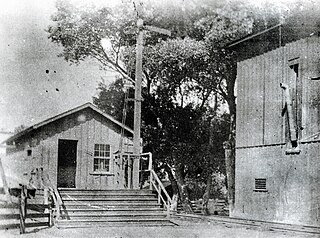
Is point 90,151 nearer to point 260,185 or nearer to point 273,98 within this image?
point 260,185

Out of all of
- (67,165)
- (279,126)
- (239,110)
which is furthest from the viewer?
(67,165)

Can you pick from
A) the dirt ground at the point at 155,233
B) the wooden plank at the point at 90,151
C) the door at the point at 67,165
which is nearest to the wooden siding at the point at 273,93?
the dirt ground at the point at 155,233

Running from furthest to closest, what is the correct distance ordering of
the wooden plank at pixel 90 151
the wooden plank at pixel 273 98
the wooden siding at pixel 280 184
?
the wooden plank at pixel 90 151 < the wooden plank at pixel 273 98 < the wooden siding at pixel 280 184

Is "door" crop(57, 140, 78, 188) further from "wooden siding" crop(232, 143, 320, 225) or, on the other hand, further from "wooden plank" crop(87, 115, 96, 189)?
"wooden siding" crop(232, 143, 320, 225)

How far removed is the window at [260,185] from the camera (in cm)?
1717

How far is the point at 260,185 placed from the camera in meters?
17.4

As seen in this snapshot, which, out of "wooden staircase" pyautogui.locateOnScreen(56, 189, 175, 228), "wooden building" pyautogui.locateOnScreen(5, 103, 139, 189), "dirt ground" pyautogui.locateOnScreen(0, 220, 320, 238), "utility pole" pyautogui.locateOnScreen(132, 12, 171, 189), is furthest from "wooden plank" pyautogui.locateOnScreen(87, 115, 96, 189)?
"dirt ground" pyautogui.locateOnScreen(0, 220, 320, 238)

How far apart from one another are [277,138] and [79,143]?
7.47m

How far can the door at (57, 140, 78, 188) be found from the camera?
21.4m

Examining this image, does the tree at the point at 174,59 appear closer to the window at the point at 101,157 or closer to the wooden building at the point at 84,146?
the wooden building at the point at 84,146

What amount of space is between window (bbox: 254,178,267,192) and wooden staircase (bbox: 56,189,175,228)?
13.0 ft

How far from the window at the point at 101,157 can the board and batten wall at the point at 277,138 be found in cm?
506

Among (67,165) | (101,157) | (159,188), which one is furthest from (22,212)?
(67,165)

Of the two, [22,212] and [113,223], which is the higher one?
[22,212]
